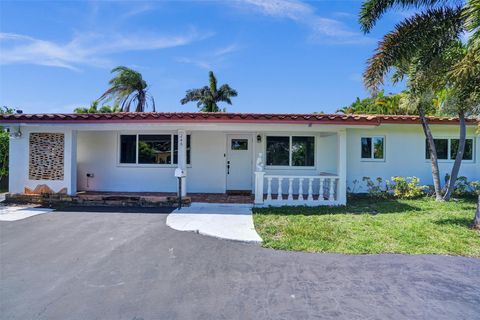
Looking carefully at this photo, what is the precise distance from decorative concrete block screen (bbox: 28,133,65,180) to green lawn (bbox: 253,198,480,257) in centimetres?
705

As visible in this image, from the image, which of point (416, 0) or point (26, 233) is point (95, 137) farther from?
point (416, 0)

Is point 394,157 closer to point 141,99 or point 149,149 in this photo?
point 149,149

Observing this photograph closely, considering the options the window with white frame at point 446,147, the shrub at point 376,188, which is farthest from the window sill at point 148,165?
the window with white frame at point 446,147

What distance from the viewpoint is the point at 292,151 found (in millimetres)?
11070

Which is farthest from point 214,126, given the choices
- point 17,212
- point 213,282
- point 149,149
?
point 17,212

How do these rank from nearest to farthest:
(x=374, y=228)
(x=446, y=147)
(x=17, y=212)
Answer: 1. (x=374, y=228)
2. (x=17, y=212)
3. (x=446, y=147)

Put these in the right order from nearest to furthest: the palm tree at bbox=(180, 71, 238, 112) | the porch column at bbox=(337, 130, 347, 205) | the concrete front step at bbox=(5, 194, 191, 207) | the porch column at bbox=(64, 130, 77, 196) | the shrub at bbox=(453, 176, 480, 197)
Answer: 1. the porch column at bbox=(337, 130, 347, 205)
2. the concrete front step at bbox=(5, 194, 191, 207)
3. the porch column at bbox=(64, 130, 77, 196)
4. the shrub at bbox=(453, 176, 480, 197)
5. the palm tree at bbox=(180, 71, 238, 112)

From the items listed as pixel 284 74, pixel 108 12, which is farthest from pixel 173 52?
pixel 284 74

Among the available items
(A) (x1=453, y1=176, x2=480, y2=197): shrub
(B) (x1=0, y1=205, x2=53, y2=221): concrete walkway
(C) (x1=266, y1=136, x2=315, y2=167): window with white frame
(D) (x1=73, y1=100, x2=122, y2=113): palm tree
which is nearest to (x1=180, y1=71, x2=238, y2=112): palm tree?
(D) (x1=73, y1=100, x2=122, y2=113): palm tree

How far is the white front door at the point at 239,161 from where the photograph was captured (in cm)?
1119

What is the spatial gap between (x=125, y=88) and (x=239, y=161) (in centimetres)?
1672

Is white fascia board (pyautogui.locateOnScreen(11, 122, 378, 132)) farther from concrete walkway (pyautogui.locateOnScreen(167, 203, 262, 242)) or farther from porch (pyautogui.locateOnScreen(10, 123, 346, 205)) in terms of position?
concrete walkway (pyautogui.locateOnScreen(167, 203, 262, 242))

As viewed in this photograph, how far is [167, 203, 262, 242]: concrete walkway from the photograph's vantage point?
6.04 m

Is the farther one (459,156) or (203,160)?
(203,160)
